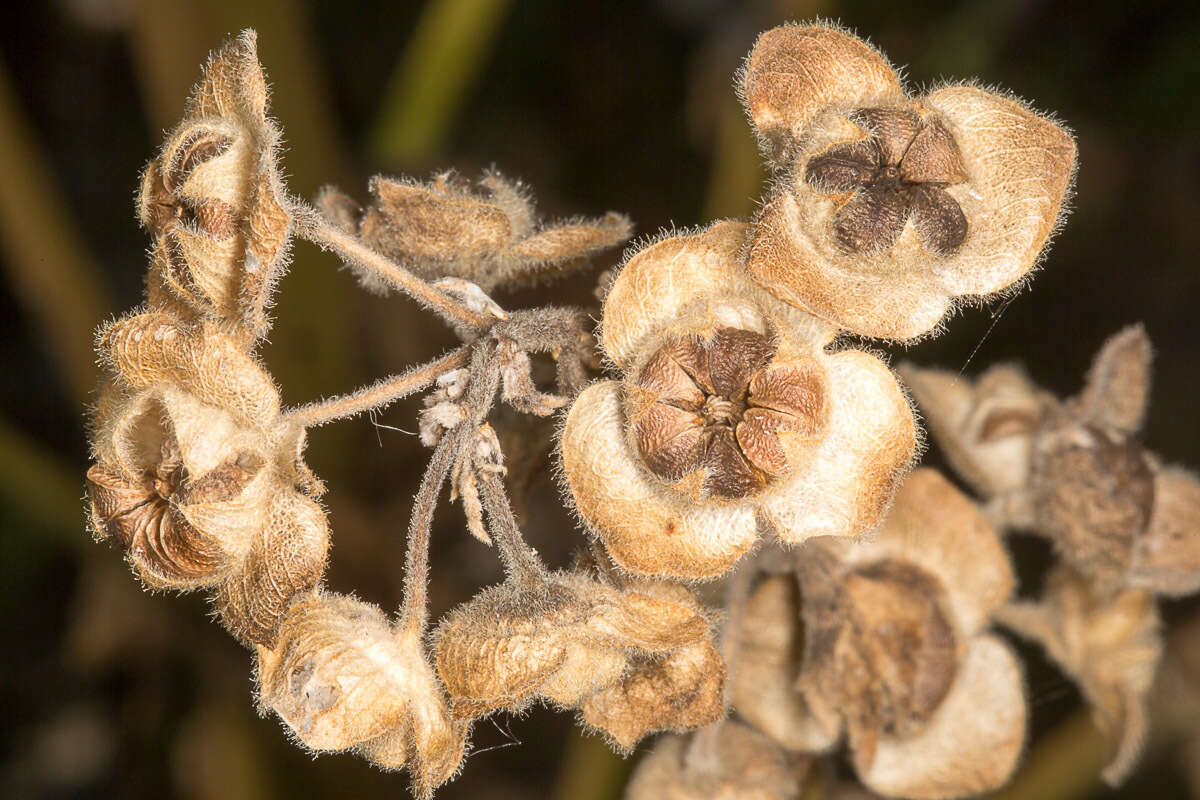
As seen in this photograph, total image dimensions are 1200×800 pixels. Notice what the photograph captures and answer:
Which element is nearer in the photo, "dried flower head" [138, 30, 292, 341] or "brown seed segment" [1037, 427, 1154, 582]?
"dried flower head" [138, 30, 292, 341]

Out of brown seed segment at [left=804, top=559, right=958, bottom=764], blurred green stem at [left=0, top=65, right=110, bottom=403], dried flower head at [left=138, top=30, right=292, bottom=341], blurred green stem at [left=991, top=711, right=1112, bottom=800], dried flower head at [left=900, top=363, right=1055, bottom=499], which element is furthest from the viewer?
blurred green stem at [left=0, top=65, right=110, bottom=403]

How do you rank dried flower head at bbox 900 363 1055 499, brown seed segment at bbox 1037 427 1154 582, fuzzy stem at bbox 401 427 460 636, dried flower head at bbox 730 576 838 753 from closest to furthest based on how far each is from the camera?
fuzzy stem at bbox 401 427 460 636 → dried flower head at bbox 730 576 838 753 → brown seed segment at bbox 1037 427 1154 582 → dried flower head at bbox 900 363 1055 499

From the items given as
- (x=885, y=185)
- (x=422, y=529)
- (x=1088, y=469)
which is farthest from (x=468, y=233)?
(x=1088, y=469)

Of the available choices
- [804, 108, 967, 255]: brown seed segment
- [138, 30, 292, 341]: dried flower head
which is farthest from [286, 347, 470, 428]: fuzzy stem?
[804, 108, 967, 255]: brown seed segment

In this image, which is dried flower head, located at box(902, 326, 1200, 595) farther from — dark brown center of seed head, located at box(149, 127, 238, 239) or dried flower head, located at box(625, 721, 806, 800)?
dark brown center of seed head, located at box(149, 127, 238, 239)

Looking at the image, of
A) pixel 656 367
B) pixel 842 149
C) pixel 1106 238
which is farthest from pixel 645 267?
pixel 1106 238

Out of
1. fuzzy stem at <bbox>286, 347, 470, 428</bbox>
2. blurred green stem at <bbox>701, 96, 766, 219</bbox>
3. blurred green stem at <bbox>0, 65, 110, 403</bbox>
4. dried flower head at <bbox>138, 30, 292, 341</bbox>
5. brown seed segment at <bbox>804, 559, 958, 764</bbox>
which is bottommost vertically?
brown seed segment at <bbox>804, 559, 958, 764</bbox>

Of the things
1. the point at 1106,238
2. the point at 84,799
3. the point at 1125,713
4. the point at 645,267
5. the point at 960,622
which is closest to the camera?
the point at 645,267

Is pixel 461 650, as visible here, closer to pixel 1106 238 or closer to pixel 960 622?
pixel 960 622
